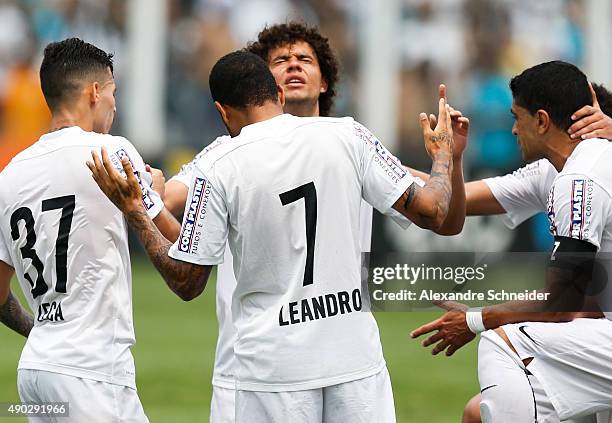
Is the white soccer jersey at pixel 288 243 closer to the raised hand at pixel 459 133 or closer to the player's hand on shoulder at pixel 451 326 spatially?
the player's hand on shoulder at pixel 451 326

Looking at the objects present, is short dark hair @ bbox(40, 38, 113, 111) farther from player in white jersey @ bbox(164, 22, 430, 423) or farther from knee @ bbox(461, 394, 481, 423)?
knee @ bbox(461, 394, 481, 423)

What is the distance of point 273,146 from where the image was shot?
5316 millimetres

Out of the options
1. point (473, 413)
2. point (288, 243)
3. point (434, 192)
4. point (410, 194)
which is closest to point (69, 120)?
point (288, 243)

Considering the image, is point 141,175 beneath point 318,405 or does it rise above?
above

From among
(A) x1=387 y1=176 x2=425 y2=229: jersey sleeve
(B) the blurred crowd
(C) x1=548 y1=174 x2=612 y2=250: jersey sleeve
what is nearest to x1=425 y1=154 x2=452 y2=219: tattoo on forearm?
(A) x1=387 y1=176 x2=425 y2=229: jersey sleeve

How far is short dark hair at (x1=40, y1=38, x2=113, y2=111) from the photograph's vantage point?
5684 millimetres

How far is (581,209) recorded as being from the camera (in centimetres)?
567

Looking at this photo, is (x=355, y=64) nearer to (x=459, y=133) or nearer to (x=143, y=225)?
(x=459, y=133)

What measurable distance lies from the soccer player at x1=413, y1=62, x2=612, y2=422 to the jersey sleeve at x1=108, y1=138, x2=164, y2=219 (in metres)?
1.34

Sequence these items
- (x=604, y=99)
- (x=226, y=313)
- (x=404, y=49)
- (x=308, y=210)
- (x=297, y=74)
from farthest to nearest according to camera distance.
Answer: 1. (x=404, y=49)
2. (x=297, y=74)
3. (x=604, y=99)
4. (x=226, y=313)
5. (x=308, y=210)

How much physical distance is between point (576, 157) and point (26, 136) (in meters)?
14.6

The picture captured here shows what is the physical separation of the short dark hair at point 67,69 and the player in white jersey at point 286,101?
2.28 feet

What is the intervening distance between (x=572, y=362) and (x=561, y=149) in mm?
1051

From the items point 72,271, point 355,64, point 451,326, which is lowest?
point 451,326
